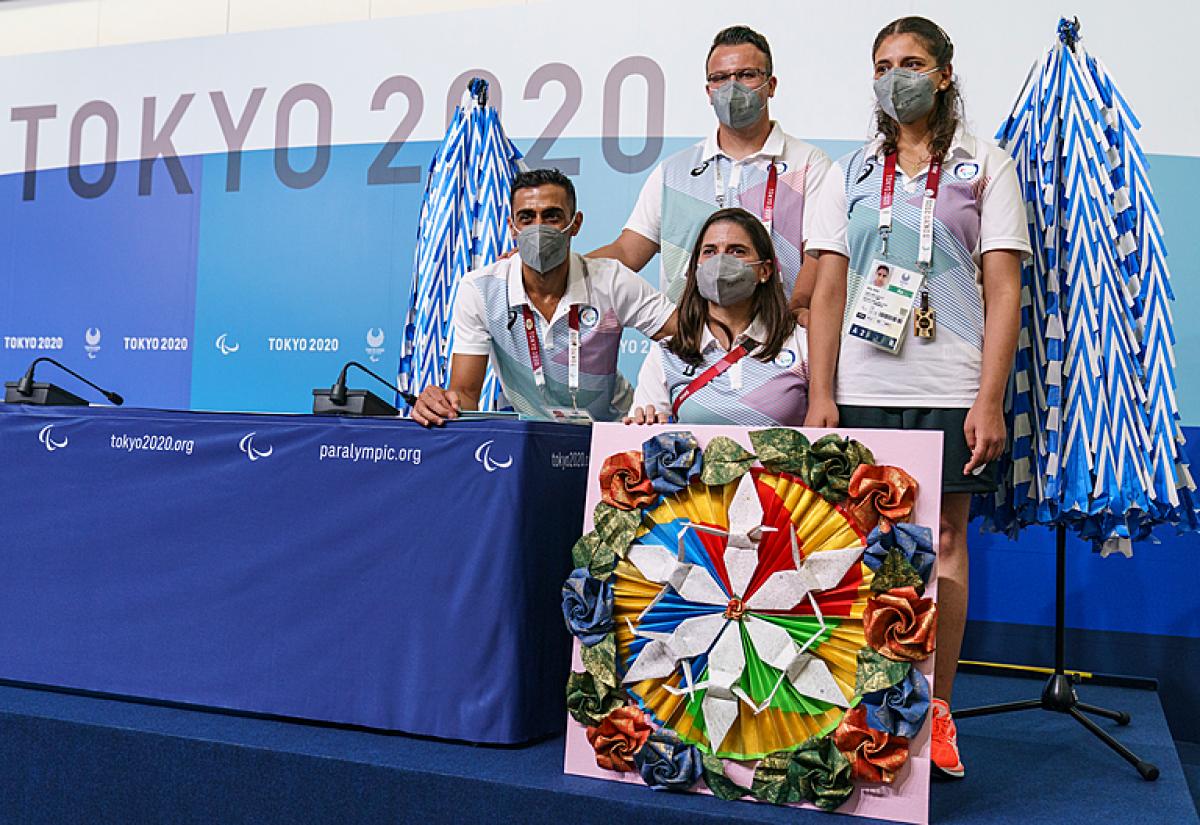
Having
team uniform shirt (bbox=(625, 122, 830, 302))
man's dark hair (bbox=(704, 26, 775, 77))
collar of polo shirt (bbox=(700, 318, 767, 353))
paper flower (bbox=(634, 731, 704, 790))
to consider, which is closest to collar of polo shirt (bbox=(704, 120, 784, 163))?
team uniform shirt (bbox=(625, 122, 830, 302))

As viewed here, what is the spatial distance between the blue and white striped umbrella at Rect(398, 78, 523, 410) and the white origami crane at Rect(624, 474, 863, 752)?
1694mm

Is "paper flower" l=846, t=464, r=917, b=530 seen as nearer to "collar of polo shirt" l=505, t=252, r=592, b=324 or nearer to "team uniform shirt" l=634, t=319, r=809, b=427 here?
"team uniform shirt" l=634, t=319, r=809, b=427

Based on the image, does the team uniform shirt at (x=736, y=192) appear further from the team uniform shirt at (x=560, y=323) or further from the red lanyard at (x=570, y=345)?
the red lanyard at (x=570, y=345)

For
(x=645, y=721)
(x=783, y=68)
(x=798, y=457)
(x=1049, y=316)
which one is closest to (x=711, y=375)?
(x=798, y=457)

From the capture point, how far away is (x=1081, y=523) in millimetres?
2580

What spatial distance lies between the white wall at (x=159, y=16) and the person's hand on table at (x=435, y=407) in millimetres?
2560

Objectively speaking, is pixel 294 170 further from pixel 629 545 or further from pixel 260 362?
pixel 629 545

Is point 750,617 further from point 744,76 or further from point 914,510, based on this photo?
point 744,76

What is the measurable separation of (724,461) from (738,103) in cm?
105

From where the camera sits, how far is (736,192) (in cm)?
266

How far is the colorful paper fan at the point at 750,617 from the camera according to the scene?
1.80 m

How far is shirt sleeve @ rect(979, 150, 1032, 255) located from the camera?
210 cm

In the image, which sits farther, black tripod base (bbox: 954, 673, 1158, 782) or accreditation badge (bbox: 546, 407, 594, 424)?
black tripod base (bbox: 954, 673, 1158, 782)

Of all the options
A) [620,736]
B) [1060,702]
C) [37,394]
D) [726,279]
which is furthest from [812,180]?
[37,394]
